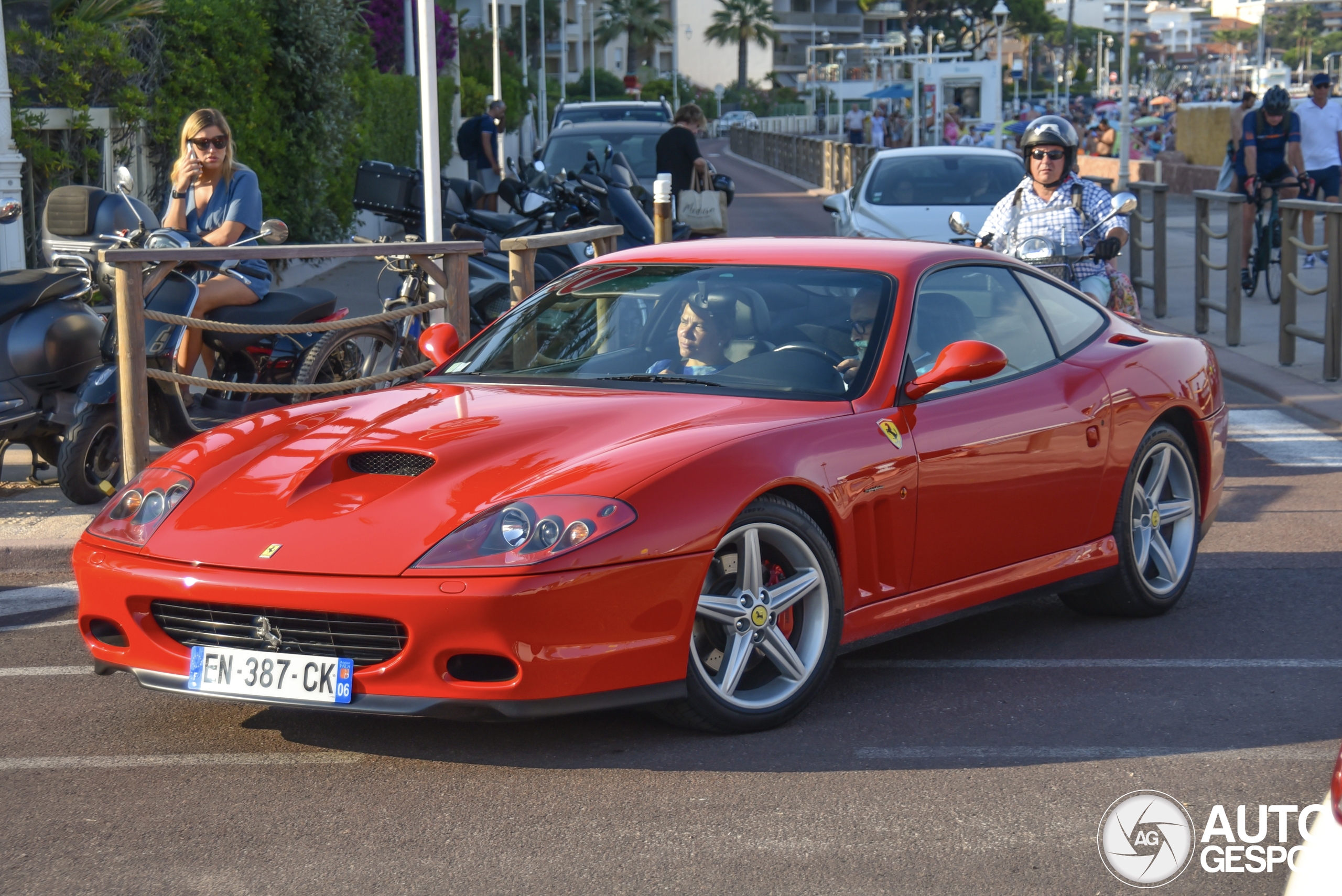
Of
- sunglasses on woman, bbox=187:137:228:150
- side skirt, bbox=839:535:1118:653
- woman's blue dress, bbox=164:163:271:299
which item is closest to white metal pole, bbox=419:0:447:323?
woman's blue dress, bbox=164:163:271:299

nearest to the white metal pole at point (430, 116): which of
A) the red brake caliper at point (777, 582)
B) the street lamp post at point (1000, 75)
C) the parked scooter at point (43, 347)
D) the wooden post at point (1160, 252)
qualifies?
the parked scooter at point (43, 347)

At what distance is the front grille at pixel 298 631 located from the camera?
14.3ft

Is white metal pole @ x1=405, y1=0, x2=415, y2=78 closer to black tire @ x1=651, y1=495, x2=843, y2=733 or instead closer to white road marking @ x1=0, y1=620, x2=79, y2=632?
white road marking @ x1=0, y1=620, x2=79, y2=632

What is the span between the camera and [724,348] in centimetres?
553

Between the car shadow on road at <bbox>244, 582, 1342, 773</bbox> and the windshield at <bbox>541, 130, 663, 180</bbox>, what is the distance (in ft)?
47.4

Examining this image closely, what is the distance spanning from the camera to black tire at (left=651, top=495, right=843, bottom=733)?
4.67 metres

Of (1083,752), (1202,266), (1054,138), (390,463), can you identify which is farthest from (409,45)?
(1083,752)

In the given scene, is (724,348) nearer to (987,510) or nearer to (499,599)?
(987,510)

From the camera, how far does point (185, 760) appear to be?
15.4ft

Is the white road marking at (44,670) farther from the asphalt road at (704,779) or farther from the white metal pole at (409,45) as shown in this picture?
the white metal pole at (409,45)

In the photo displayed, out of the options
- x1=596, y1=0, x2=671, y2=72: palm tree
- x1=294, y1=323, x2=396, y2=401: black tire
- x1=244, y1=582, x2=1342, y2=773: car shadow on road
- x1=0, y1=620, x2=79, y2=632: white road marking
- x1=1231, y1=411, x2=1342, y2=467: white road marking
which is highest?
x1=596, y1=0, x2=671, y2=72: palm tree

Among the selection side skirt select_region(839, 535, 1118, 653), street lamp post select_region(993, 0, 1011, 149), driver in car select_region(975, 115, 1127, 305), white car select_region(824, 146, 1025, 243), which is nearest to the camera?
side skirt select_region(839, 535, 1118, 653)

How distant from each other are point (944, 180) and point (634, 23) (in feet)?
395

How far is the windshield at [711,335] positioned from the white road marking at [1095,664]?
997mm
